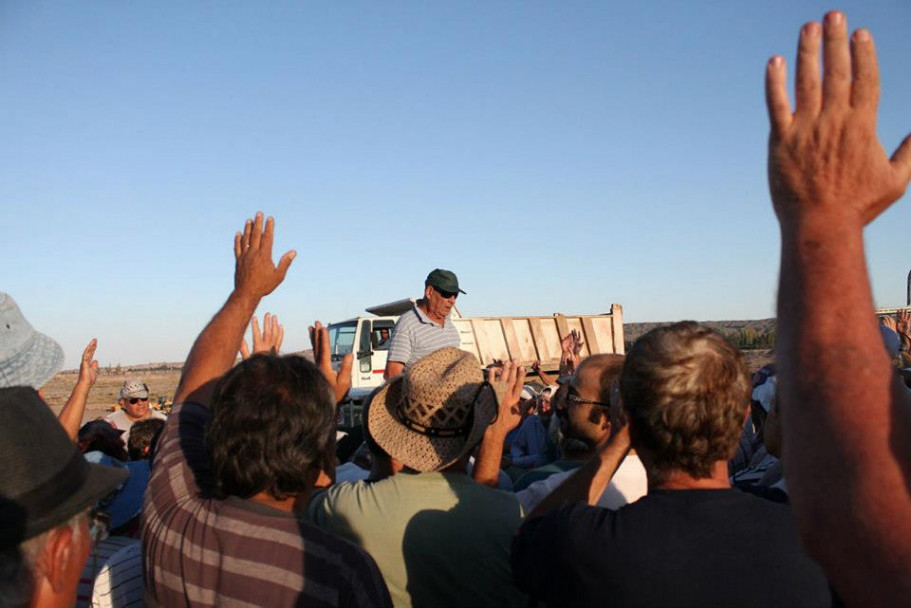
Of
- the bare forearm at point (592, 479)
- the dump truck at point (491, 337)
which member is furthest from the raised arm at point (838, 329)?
the dump truck at point (491, 337)

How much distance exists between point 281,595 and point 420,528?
0.58m

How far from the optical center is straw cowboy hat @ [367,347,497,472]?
248 cm

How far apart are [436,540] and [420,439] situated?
0.37 meters

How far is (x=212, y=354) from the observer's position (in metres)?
2.39

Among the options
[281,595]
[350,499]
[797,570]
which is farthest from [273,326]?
[797,570]

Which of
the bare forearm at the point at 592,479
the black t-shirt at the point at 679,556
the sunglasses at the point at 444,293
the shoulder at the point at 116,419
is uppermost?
the sunglasses at the point at 444,293

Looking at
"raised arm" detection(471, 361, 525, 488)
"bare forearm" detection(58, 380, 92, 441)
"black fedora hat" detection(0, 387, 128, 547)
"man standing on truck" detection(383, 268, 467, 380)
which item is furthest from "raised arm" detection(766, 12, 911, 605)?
"man standing on truck" detection(383, 268, 467, 380)

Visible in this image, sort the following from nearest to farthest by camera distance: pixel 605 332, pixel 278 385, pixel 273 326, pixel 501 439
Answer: pixel 278 385 → pixel 501 439 → pixel 273 326 → pixel 605 332

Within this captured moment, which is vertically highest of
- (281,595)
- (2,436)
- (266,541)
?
(2,436)

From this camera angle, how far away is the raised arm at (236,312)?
236 cm

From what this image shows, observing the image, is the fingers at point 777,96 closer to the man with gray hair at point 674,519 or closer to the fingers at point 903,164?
the fingers at point 903,164

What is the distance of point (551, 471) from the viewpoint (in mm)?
3221

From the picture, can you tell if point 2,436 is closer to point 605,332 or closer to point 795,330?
point 795,330

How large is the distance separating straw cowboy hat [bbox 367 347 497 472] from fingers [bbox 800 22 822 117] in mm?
1714
